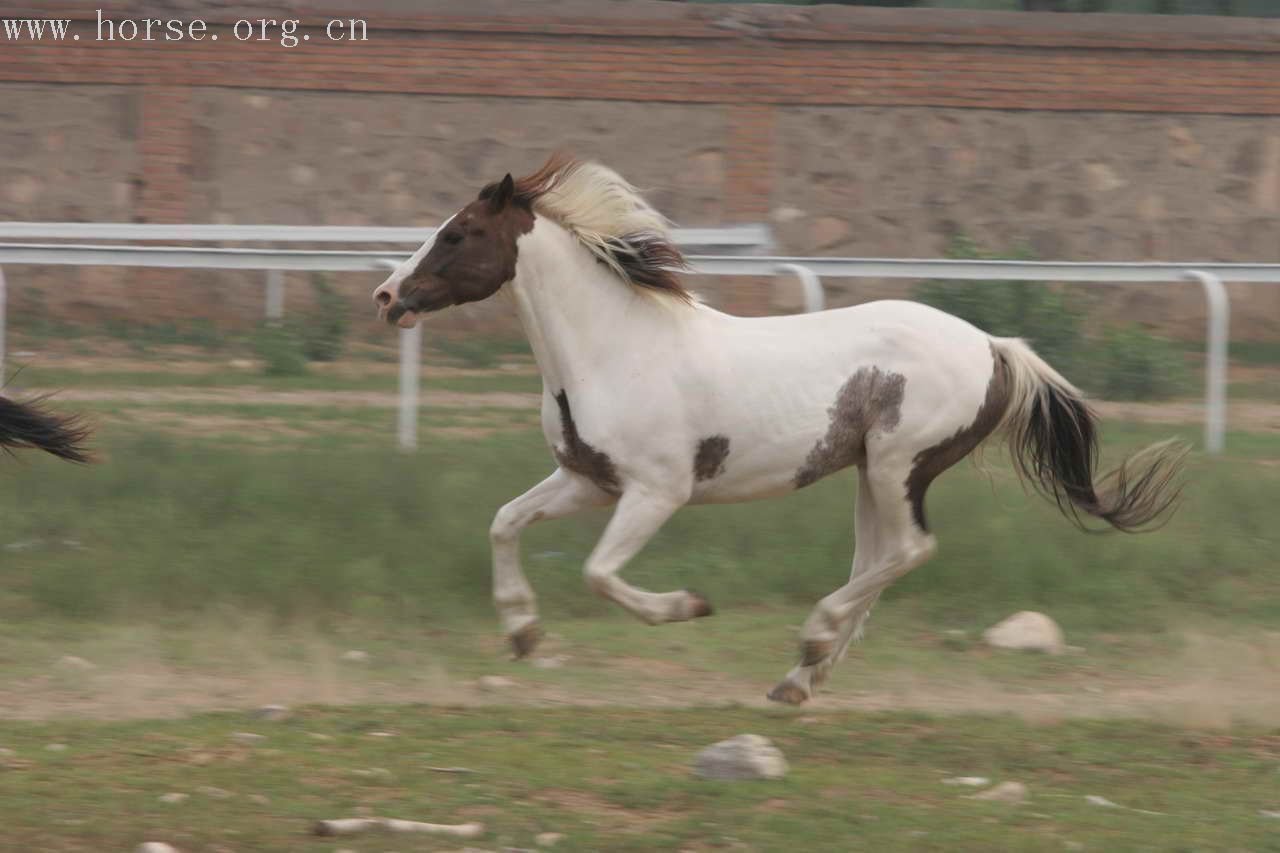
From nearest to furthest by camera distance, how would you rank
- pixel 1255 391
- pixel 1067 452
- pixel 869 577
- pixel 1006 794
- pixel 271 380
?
pixel 1006 794 < pixel 869 577 < pixel 1067 452 < pixel 271 380 < pixel 1255 391

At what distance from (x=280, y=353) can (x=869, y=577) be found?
5.61 metres

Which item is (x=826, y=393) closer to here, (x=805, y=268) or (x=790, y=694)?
(x=790, y=694)

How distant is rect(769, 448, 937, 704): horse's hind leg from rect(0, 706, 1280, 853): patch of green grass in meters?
0.22

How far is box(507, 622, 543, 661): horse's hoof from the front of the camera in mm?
6480

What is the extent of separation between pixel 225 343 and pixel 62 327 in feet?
4.52

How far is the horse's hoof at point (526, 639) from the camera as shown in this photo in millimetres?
6480

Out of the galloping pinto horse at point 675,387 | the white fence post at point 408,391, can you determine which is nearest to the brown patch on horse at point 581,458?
the galloping pinto horse at point 675,387

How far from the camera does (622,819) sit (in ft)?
16.1

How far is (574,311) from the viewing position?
6.37m

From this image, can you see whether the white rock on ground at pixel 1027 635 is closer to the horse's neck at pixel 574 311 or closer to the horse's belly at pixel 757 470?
the horse's belly at pixel 757 470

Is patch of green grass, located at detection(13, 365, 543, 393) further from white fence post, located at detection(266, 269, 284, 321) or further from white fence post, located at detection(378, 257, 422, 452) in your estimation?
white fence post, located at detection(378, 257, 422, 452)

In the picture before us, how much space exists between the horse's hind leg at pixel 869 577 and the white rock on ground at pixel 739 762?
3.74 feet

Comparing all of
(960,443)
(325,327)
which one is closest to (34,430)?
(960,443)

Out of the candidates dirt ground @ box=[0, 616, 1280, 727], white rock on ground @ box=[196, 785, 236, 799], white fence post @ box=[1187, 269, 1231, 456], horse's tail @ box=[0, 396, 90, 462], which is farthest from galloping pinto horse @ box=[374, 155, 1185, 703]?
white fence post @ box=[1187, 269, 1231, 456]
